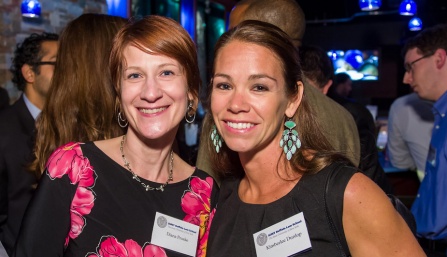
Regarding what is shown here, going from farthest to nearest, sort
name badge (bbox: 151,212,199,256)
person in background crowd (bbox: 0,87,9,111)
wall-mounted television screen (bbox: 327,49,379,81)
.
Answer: wall-mounted television screen (bbox: 327,49,379,81) → person in background crowd (bbox: 0,87,9,111) → name badge (bbox: 151,212,199,256)

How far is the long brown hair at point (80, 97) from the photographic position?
209cm

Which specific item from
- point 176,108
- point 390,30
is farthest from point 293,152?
point 390,30

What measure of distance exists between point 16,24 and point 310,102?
10.3ft

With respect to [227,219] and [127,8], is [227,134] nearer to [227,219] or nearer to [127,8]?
[227,219]

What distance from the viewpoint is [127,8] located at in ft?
22.0

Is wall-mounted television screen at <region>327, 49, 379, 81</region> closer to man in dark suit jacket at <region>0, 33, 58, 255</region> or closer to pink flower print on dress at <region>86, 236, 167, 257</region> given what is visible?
man in dark suit jacket at <region>0, 33, 58, 255</region>

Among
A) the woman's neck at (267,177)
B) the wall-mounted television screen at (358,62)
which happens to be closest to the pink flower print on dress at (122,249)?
the woman's neck at (267,177)

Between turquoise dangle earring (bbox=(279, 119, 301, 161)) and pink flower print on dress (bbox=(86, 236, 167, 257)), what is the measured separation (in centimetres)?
54

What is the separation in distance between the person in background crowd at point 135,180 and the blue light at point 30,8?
280cm

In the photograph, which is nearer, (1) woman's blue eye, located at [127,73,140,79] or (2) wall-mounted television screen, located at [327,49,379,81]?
(1) woman's blue eye, located at [127,73,140,79]

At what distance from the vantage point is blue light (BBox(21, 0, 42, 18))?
4.25m

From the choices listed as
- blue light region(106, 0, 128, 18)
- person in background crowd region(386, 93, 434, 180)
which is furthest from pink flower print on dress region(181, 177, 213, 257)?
blue light region(106, 0, 128, 18)

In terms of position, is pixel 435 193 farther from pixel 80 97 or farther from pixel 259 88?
pixel 80 97

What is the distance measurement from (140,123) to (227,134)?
12.4 inches
